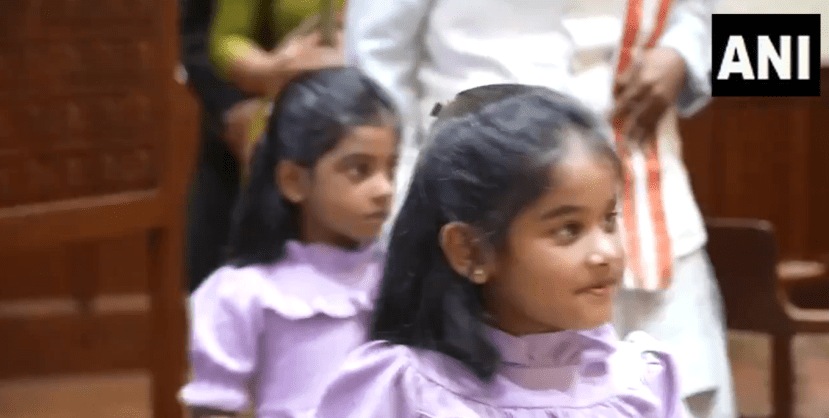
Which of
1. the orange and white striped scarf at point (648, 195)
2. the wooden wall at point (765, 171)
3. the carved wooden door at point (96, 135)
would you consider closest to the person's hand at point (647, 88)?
the orange and white striped scarf at point (648, 195)

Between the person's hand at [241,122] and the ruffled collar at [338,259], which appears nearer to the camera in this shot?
the ruffled collar at [338,259]

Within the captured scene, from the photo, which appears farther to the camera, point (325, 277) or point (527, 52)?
point (325, 277)

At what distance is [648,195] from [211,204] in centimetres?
45

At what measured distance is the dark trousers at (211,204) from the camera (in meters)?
1.33

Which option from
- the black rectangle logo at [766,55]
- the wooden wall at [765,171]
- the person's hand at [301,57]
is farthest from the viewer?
the wooden wall at [765,171]

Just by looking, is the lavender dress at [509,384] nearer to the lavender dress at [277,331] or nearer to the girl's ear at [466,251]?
the girl's ear at [466,251]

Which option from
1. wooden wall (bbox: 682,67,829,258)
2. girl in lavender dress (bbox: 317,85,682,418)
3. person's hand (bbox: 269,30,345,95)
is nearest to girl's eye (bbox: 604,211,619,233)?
girl in lavender dress (bbox: 317,85,682,418)

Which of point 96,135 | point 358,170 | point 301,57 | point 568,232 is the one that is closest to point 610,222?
point 568,232

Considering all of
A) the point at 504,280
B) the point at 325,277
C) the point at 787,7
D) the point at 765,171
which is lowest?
the point at 765,171

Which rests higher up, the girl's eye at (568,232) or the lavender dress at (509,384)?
the girl's eye at (568,232)

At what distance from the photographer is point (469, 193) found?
774mm

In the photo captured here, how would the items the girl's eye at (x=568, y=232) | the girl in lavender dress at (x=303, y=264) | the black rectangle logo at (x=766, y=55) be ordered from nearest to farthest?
the girl's eye at (x=568, y=232) < the black rectangle logo at (x=766, y=55) < the girl in lavender dress at (x=303, y=264)

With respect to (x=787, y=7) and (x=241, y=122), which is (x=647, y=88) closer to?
(x=787, y=7)

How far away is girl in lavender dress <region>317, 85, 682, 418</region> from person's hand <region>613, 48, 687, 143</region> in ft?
0.91
